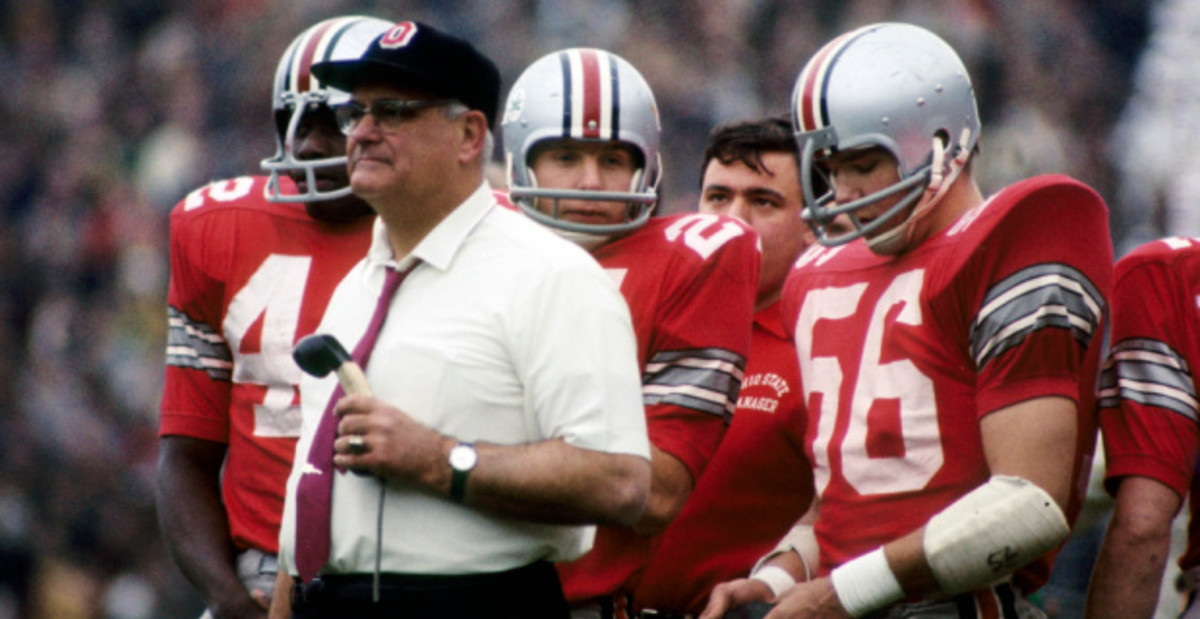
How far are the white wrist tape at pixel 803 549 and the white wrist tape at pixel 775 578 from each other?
3 cm

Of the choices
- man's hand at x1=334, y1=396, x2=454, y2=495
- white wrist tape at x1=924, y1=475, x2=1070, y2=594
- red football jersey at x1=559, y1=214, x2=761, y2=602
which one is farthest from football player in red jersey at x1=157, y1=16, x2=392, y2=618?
white wrist tape at x1=924, y1=475, x2=1070, y2=594

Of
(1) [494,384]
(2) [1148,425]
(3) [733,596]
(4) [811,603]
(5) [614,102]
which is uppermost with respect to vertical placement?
(5) [614,102]

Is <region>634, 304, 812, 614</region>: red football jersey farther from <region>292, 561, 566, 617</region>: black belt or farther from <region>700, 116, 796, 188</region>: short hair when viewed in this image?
<region>292, 561, 566, 617</region>: black belt

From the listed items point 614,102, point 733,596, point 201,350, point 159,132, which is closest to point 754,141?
point 614,102

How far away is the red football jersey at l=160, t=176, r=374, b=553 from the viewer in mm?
4160

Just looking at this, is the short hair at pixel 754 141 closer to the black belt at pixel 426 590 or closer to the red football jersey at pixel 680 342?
the red football jersey at pixel 680 342

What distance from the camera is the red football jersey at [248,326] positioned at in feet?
13.6

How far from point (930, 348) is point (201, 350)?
72.5 inches

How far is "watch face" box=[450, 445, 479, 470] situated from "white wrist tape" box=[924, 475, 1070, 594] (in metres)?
0.86

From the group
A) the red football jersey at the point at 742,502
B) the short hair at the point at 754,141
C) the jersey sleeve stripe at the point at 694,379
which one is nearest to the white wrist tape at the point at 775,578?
the red football jersey at the point at 742,502

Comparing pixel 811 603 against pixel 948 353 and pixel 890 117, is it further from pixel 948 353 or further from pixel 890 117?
pixel 890 117

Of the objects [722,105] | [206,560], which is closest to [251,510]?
[206,560]

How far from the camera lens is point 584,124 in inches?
159

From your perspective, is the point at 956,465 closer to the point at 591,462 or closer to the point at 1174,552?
the point at 591,462
